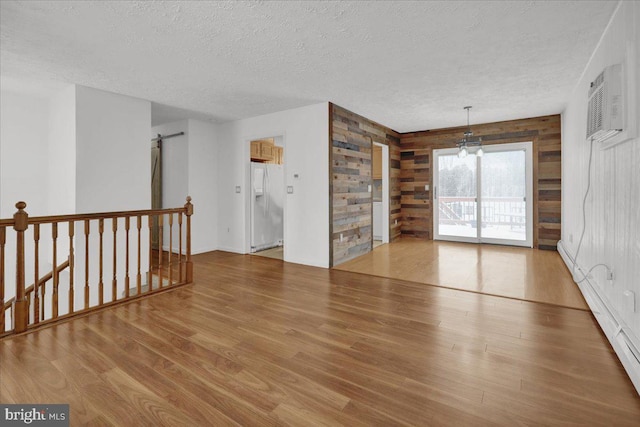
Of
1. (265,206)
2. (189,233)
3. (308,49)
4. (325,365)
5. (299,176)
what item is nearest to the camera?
(325,365)

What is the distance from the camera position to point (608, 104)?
7.25 feet

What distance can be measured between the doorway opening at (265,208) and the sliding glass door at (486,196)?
3525mm

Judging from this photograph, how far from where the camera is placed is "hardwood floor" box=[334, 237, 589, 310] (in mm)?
3473

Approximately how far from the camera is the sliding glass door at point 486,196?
6.10m

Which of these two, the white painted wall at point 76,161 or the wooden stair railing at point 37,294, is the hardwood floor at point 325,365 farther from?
the white painted wall at point 76,161

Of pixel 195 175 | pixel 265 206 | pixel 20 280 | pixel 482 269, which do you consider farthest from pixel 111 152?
pixel 482 269

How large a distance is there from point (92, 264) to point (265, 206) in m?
2.85

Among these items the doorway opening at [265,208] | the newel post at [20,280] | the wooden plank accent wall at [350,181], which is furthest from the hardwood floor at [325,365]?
the doorway opening at [265,208]

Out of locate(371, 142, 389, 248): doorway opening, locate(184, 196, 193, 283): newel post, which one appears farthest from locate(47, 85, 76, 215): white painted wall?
locate(371, 142, 389, 248): doorway opening

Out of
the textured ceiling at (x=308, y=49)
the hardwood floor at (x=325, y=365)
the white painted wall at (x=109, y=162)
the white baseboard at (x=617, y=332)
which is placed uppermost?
the textured ceiling at (x=308, y=49)

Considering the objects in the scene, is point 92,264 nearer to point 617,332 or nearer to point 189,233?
point 189,233

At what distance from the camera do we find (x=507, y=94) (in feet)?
14.5

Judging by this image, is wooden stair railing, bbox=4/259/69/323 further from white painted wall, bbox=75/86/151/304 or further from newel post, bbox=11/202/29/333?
white painted wall, bbox=75/86/151/304

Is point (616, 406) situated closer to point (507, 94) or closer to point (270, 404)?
point (270, 404)
